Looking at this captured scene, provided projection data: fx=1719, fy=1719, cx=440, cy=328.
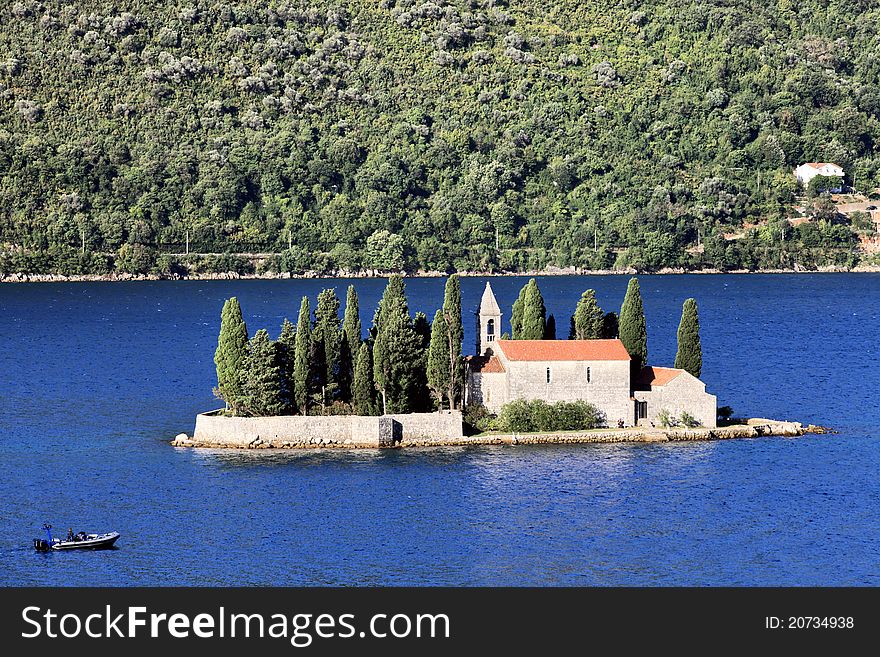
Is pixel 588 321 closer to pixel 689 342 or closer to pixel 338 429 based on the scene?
pixel 689 342

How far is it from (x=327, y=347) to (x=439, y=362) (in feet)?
22.6

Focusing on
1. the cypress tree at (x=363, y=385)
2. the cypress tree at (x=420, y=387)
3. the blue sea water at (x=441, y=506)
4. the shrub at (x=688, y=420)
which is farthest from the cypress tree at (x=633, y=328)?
the cypress tree at (x=363, y=385)

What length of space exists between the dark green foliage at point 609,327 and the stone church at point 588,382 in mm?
7540

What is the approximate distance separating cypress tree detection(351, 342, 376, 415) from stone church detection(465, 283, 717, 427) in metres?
4.85

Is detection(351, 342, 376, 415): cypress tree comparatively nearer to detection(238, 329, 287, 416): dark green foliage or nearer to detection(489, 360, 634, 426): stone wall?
detection(238, 329, 287, 416): dark green foliage

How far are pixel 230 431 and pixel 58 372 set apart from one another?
153ft

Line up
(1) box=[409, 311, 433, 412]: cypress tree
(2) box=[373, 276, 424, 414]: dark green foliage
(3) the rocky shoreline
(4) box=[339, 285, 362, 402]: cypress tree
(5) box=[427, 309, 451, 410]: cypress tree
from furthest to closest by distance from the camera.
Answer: (4) box=[339, 285, 362, 402]: cypress tree < (1) box=[409, 311, 433, 412]: cypress tree < (2) box=[373, 276, 424, 414]: dark green foliage < (5) box=[427, 309, 451, 410]: cypress tree < (3) the rocky shoreline

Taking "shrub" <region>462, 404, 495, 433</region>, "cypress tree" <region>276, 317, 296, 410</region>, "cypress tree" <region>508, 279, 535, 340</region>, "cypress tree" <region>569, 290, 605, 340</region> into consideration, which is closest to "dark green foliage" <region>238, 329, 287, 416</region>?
"cypress tree" <region>276, 317, 296, 410</region>

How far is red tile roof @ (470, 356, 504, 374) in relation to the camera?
85250 millimetres

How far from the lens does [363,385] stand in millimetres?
85312

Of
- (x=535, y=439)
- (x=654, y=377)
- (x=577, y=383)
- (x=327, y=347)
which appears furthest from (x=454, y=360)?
(x=654, y=377)
